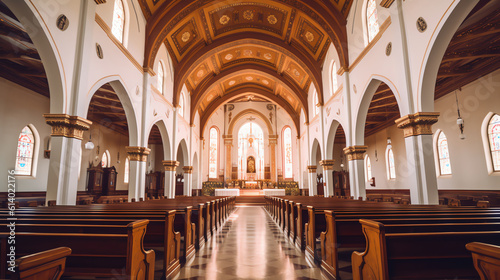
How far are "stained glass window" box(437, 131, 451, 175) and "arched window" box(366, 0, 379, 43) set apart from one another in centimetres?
708

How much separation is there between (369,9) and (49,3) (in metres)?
10.9

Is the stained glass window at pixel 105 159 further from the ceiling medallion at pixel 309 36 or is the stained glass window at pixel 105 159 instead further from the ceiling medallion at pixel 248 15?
the ceiling medallion at pixel 309 36

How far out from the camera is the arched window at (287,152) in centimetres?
2912

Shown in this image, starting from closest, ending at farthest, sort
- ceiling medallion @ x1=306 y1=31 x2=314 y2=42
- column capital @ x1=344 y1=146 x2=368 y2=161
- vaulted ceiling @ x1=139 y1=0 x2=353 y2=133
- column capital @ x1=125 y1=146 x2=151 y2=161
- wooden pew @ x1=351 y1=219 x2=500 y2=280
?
wooden pew @ x1=351 y1=219 x2=500 y2=280
column capital @ x1=344 y1=146 x2=368 y2=161
column capital @ x1=125 y1=146 x2=151 y2=161
vaulted ceiling @ x1=139 y1=0 x2=353 y2=133
ceiling medallion @ x1=306 y1=31 x2=314 y2=42

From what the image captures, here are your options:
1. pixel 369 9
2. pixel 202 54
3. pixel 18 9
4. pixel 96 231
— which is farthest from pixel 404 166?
pixel 18 9

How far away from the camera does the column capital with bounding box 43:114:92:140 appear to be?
278 inches

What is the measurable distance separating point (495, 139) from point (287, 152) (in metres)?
19.9

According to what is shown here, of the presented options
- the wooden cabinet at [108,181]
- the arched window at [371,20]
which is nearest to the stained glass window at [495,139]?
the arched window at [371,20]

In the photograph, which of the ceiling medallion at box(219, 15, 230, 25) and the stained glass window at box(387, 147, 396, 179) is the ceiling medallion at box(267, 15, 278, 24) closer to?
the ceiling medallion at box(219, 15, 230, 25)

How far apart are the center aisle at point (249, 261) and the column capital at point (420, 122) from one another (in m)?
4.71

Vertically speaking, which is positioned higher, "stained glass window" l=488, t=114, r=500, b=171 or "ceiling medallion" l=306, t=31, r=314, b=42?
"ceiling medallion" l=306, t=31, r=314, b=42

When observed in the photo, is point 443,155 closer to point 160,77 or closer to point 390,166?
point 390,166

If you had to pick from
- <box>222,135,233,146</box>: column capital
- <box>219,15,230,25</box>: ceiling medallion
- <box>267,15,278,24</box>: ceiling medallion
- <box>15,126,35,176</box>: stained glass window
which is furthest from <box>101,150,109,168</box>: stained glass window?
<box>267,15,278,24</box>: ceiling medallion

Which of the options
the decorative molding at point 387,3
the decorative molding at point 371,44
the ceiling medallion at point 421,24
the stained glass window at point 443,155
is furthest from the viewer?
the stained glass window at point 443,155
